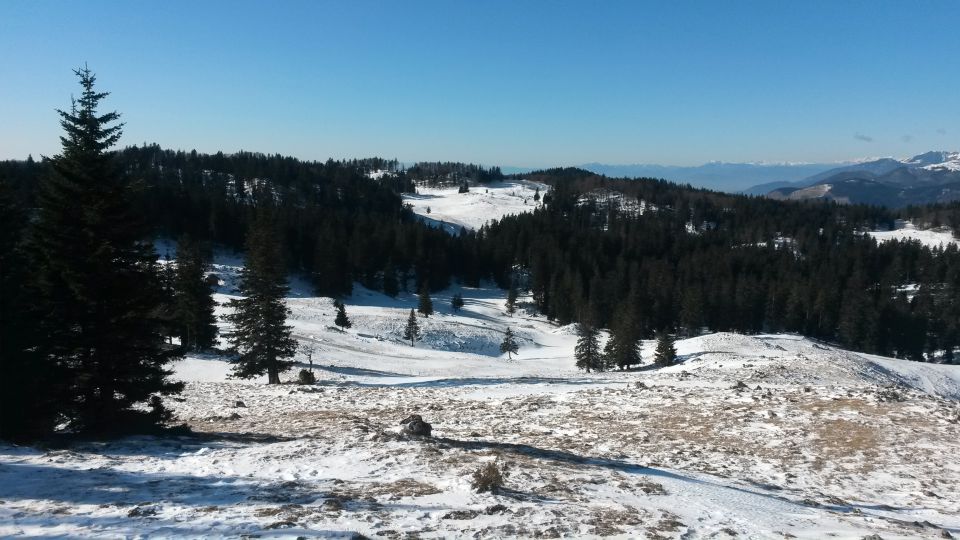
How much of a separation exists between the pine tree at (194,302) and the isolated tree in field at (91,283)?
28.2m

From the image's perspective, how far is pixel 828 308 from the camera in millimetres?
85375

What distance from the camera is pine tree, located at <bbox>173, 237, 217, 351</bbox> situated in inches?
1548

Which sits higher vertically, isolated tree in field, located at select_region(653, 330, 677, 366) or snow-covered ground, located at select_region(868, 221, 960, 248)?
snow-covered ground, located at select_region(868, 221, 960, 248)

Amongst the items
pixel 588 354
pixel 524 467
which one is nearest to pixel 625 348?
pixel 588 354

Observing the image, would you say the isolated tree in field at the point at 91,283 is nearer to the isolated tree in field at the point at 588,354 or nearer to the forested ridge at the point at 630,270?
the isolated tree in field at the point at 588,354

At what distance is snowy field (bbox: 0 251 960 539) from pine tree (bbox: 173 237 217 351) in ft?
63.5

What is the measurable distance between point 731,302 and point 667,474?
7938 centimetres

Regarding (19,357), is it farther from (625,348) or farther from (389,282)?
(389,282)

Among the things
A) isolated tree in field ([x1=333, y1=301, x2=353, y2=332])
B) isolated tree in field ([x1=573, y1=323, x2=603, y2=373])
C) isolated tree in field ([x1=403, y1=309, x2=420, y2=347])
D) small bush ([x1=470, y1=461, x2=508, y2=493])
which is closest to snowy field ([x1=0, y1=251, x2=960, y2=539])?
small bush ([x1=470, y1=461, x2=508, y2=493])

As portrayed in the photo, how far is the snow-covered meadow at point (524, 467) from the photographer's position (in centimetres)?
745

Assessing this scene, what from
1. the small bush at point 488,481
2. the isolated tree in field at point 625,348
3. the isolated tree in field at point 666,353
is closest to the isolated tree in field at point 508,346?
the isolated tree in field at point 625,348

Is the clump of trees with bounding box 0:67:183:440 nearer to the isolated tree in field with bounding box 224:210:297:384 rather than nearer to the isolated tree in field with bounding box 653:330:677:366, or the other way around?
the isolated tree in field with bounding box 224:210:297:384

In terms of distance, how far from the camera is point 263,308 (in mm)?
29062

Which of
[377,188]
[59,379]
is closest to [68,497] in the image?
[59,379]
